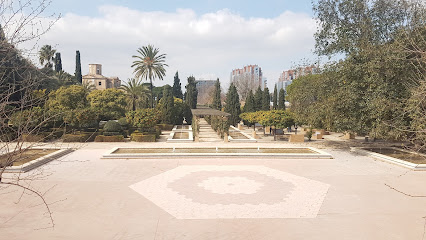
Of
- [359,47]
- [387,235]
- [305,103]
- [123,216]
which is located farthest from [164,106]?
[387,235]

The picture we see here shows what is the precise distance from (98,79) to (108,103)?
62.9 m

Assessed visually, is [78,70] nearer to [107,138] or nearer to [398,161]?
[107,138]

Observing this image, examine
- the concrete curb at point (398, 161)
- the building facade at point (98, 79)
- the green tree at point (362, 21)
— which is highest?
the building facade at point (98, 79)

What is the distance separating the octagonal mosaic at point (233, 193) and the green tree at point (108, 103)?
2657 cm

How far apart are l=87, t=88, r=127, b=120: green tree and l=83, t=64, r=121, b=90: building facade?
56.4m

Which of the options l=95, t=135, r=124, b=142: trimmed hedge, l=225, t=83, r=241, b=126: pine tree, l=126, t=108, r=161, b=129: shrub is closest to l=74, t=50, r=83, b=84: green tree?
l=225, t=83, r=241, b=126: pine tree

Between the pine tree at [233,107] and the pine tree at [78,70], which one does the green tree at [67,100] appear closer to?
the pine tree at [233,107]

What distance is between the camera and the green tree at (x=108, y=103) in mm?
40062

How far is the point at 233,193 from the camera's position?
12.5 m

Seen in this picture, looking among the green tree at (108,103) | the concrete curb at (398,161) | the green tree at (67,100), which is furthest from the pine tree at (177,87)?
the concrete curb at (398,161)

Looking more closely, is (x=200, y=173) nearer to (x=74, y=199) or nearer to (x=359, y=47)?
(x=74, y=199)

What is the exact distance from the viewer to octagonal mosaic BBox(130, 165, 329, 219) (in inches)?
409

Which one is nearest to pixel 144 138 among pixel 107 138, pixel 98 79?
pixel 107 138

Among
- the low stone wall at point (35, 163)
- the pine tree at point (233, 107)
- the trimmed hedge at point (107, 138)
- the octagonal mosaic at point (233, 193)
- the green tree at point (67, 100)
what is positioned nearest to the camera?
the octagonal mosaic at point (233, 193)
